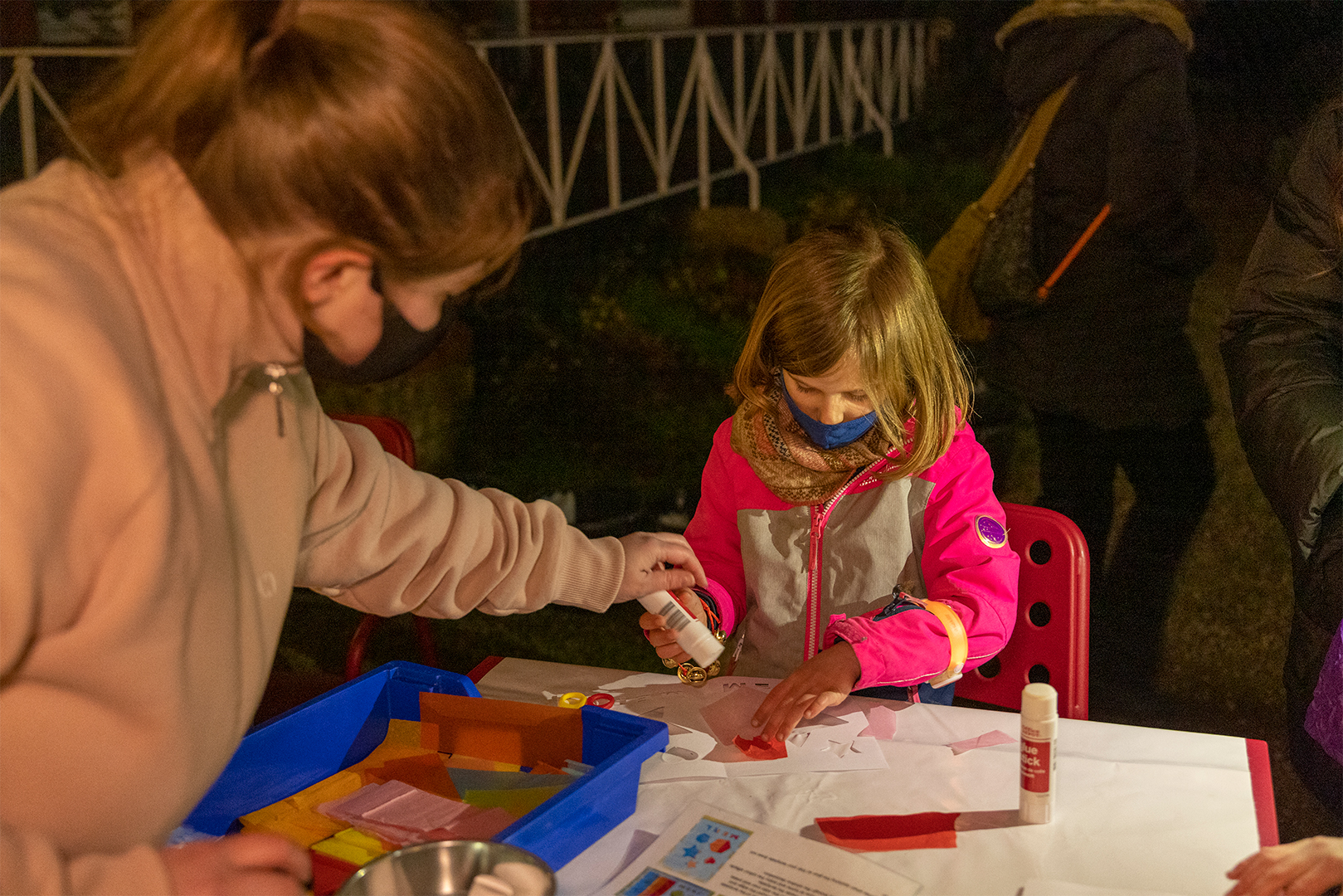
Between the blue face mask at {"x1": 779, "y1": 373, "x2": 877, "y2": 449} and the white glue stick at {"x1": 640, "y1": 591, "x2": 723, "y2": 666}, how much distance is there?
0.47 metres

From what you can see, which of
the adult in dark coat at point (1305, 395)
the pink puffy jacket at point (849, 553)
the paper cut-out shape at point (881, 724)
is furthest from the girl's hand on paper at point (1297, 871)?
the adult in dark coat at point (1305, 395)

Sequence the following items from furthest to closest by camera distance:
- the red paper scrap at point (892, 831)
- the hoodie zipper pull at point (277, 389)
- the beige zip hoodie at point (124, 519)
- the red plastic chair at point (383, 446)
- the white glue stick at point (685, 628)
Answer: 1. the red plastic chair at point (383, 446)
2. the white glue stick at point (685, 628)
3. the red paper scrap at point (892, 831)
4. the hoodie zipper pull at point (277, 389)
5. the beige zip hoodie at point (124, 519)

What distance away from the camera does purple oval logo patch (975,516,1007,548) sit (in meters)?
1.66

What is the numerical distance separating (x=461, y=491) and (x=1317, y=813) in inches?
82.2

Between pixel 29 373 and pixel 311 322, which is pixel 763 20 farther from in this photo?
pixel 29 373

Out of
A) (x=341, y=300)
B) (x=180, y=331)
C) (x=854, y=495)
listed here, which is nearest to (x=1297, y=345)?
(x=854, y=495)

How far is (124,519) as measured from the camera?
0.74m

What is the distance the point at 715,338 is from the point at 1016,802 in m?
1.71

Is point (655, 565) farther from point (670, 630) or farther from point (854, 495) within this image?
point (854, 495)

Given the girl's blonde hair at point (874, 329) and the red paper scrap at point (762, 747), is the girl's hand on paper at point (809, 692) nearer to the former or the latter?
the red paper scrap at point (762, 747)

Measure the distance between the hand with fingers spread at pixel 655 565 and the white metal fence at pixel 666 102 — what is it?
1472 millimetres

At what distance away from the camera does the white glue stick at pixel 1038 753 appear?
3.98 feet

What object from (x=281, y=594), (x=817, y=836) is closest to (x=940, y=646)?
(x=817, y=836)

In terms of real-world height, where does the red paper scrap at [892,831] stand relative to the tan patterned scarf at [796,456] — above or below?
below
